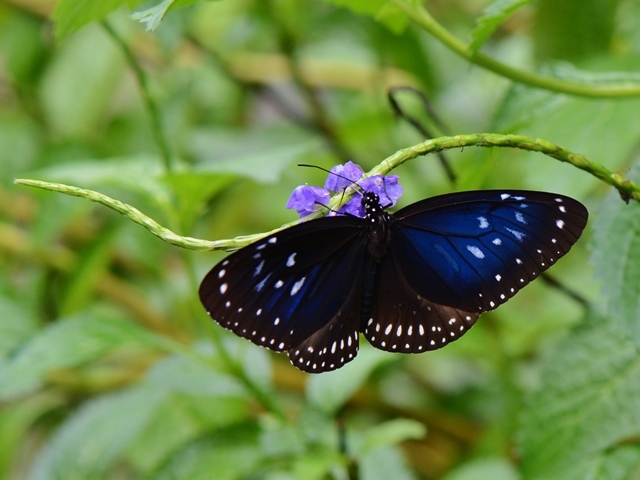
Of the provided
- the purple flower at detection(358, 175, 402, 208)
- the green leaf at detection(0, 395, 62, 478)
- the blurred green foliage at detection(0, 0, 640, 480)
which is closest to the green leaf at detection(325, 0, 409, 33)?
the blurred green foliage at detection(0, 0, 640, 480)

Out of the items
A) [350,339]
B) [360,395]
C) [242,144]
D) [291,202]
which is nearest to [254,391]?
[350,339]

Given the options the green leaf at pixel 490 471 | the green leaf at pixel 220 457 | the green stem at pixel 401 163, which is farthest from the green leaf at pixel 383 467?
Answer: the green stem at pixel 401 163

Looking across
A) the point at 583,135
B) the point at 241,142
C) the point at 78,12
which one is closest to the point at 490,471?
the point at 583,135

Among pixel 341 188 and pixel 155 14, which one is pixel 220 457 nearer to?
pixel 341 188

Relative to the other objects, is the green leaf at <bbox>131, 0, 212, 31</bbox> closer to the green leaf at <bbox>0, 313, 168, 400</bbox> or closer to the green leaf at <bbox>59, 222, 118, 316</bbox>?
the green leaf at <bbox>0, 313, 168, 400</bbox>

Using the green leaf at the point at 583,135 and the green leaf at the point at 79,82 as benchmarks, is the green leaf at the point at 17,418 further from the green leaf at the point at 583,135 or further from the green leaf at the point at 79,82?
the green leaf at the point at 583,135

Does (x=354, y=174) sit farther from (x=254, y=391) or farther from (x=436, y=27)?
(x=254, y=391)
